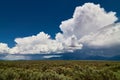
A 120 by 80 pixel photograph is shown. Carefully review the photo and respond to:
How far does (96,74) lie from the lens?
96.0ft

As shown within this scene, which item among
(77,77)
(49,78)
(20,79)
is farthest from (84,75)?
(20,79)

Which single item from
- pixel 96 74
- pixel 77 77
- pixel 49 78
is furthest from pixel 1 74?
pixel 96 74

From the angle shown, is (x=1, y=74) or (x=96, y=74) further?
(x=96, y=74)

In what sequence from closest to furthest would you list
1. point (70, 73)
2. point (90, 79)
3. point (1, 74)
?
point (1, 74) → point (90, 79) → point (70, 73)

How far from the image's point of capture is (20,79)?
25.3 meters

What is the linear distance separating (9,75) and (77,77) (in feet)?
27.1

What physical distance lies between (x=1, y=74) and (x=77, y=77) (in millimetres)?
9021

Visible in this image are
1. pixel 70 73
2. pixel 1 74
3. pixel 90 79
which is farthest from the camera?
pixel 70 73

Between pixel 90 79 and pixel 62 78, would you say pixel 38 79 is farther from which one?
pixel 90 79

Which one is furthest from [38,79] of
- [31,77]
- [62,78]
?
[62,78]

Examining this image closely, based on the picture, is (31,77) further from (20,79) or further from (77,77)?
(77,77)

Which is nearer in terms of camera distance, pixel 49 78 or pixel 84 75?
pixel 49 78

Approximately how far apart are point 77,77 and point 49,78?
14.7ft

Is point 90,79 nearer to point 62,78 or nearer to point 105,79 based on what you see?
point 105,79
